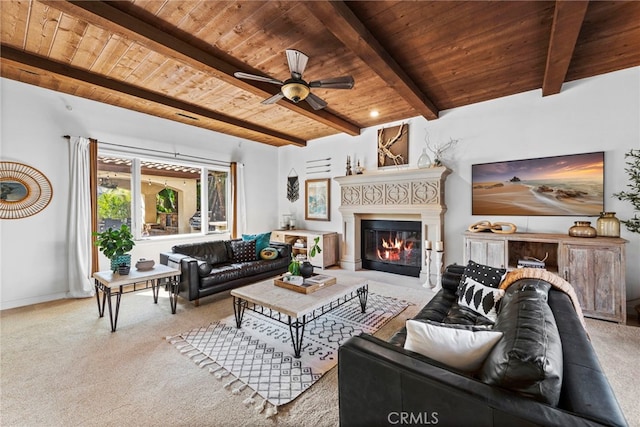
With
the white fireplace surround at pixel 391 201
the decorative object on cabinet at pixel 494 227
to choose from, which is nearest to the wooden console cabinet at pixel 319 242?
the white fireplace surround at pixel 391 201

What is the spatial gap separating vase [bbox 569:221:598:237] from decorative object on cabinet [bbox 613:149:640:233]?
32 centimetres

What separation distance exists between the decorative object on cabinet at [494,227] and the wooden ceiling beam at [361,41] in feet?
6.39

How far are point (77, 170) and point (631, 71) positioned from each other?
7029 mm

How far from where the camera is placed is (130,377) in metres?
2.01

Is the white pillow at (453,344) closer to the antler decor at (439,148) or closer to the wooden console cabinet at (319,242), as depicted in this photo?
the antler decor at (439,148)

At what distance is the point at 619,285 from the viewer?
2.84m

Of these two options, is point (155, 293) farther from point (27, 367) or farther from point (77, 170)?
point (77, 170)

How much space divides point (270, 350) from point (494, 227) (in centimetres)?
328

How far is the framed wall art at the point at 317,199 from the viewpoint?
595 cm

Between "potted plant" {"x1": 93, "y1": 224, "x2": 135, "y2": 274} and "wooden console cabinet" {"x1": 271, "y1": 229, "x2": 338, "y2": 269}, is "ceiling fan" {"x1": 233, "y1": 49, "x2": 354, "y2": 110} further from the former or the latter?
"wooden console cabinet" {"x1": 271, "y1": 229, "x2": 338, "y2": 269}

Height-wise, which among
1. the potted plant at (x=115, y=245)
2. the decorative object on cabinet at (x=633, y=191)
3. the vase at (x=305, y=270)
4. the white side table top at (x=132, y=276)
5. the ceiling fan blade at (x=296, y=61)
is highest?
the ceiling fan blade at (x=296, y=61)

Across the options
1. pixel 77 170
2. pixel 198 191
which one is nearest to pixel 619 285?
pixel 198 191

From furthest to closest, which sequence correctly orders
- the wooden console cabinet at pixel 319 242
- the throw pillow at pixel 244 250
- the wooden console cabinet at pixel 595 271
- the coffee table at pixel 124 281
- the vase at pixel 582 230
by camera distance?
the wooden console cabinet at pixel 319 242, the throw pillow at pixel 244 250, the vase at pixel 582 230, the wooden console cabinet at pixel 595 271, the coffee table at pixel 124 281

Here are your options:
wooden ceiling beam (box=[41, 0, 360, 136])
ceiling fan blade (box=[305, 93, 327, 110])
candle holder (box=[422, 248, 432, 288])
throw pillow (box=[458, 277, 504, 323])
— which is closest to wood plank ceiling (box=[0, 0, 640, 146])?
wooden ceiling beam (box=[41, 0, 360, 136])
